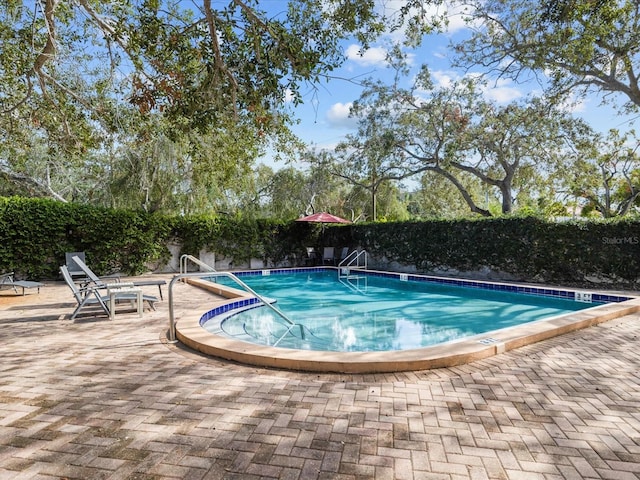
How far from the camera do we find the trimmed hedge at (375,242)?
982 centimetres

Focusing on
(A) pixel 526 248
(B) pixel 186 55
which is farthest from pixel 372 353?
(A) pixel 526 248

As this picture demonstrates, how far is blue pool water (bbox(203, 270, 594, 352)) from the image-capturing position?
233 inches

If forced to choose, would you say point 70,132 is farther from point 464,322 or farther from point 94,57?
point 464,322

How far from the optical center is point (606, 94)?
9820mm

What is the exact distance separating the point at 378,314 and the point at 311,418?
18.4 ft

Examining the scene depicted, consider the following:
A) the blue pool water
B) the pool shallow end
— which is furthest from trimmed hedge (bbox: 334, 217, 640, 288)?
the pool shallow end

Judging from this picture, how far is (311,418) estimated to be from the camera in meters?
2.56

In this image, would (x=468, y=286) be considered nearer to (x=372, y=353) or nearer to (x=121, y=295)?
(x=372, y=353)

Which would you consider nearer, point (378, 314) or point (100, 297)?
point (100, 297)

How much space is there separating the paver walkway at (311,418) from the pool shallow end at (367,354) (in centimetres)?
11

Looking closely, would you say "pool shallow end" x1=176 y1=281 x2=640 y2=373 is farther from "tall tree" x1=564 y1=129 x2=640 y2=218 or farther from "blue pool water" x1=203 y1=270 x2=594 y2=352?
"tall tree" x1=564 y1=129 x2=640 y2=218

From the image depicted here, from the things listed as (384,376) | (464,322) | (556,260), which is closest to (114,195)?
(464,322)

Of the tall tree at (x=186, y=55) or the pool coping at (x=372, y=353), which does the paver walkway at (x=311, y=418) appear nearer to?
the pool coping at (x=372, y=353)

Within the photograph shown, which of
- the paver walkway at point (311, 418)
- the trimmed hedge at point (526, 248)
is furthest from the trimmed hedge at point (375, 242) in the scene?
the paver walkway at point (311, 418)
